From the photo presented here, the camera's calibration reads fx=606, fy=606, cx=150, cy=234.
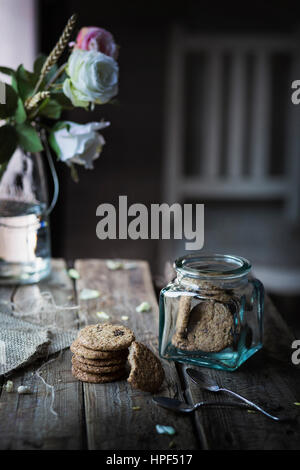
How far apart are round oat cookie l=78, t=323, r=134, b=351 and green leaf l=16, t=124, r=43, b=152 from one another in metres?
0.47

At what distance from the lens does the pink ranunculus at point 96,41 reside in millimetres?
1211

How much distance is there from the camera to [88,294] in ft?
4.47

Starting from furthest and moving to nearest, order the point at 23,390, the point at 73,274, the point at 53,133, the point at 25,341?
1. the point at 73,274
2. the point at 53,133
3. the point at 25,341
4. the point at 23,390

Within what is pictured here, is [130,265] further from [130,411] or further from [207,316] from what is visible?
[130,411]

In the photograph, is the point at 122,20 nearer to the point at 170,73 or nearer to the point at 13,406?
the point at 170,73

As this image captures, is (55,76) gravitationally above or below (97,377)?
above

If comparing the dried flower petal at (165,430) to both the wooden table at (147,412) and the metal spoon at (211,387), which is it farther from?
the metal spoon at (211,387)

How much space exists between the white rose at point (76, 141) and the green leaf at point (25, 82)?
0.31 feet

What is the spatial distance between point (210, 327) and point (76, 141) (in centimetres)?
52

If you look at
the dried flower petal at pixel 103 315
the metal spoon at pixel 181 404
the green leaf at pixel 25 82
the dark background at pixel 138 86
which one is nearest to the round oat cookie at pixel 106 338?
the metal spoon at pixel 181 404

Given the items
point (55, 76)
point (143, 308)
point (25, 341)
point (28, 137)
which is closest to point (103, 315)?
point (143, 308)

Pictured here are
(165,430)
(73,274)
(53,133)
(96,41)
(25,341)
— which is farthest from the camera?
(73,274)

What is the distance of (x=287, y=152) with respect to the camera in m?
4.11

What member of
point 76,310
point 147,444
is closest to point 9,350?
point 76,310
